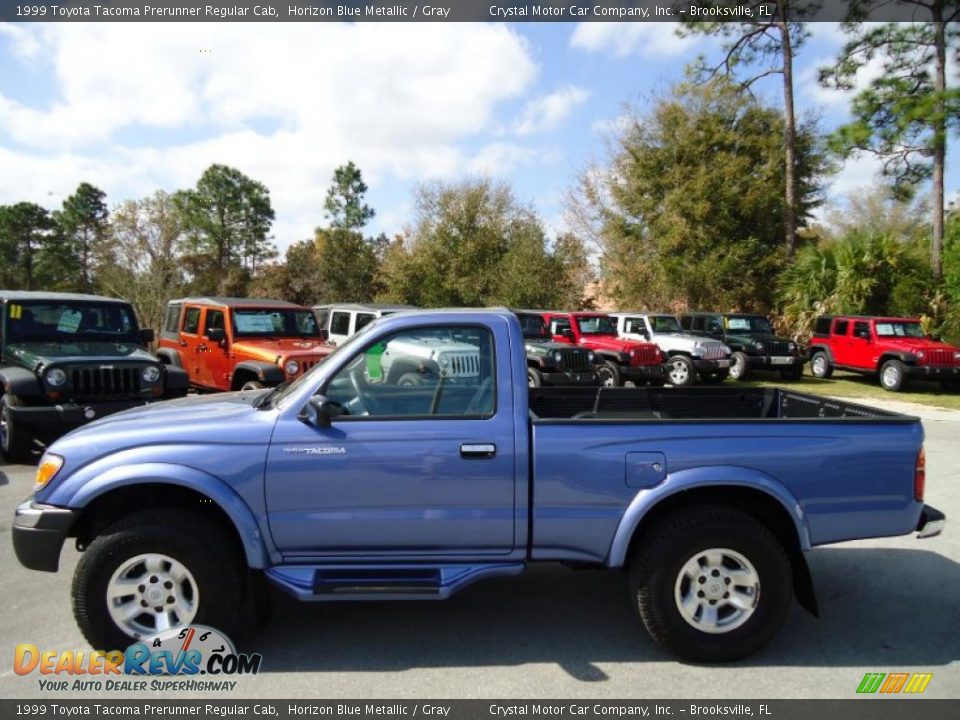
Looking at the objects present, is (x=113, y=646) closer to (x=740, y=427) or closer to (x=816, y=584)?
(x=740, y=427)

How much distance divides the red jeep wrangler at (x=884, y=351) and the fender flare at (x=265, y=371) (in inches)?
582

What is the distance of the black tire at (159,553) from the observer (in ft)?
11.6

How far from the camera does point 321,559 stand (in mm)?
3658

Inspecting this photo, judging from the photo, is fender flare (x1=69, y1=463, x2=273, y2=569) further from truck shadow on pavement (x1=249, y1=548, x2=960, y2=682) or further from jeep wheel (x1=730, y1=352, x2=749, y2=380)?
jeep wheel (x1=730, y1=352, x2=749, y2=380)

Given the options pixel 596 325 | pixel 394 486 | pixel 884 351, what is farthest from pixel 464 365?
pixel 884 351

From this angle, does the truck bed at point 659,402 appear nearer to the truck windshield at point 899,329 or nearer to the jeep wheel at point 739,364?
the jeep wheel at point 739,364

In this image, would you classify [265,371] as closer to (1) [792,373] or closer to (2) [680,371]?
(2) [680,371]

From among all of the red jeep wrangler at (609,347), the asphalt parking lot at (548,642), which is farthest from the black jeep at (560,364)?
the asphalt parking lot at (548,642)

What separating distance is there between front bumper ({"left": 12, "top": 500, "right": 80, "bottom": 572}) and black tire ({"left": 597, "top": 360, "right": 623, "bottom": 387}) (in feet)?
40.3

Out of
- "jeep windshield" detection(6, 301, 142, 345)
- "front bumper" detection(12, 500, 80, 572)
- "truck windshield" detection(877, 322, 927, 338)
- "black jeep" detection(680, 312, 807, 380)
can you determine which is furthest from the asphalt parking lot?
"truck windshield" detection(877, 322, 927, 338)

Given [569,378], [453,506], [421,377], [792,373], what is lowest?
[792,373]

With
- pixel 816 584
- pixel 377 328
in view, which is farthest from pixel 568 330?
pixel 377 328

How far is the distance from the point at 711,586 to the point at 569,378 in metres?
10.1

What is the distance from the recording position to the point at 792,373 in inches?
736
